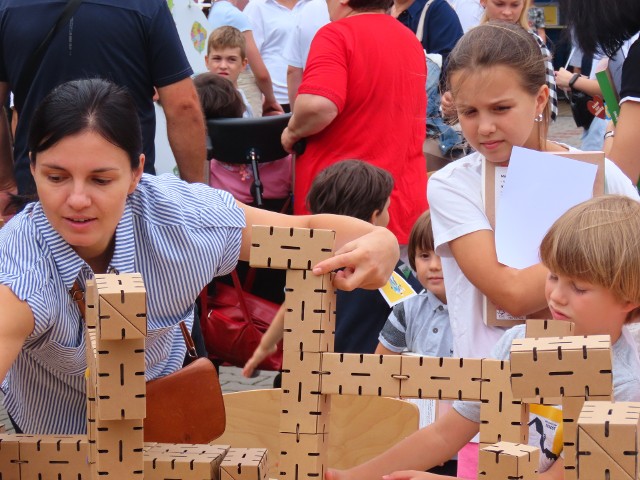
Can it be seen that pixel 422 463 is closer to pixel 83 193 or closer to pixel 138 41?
pixel 83 193

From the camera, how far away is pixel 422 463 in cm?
184

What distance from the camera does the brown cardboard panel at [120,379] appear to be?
1174 mm

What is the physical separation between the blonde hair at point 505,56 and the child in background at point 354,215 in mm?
1167

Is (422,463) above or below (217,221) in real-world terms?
below

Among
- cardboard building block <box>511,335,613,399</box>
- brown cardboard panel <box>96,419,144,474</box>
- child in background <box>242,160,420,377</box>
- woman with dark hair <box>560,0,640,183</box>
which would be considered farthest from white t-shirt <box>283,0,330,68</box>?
cardboard building block <box>511,335,613,399</box>

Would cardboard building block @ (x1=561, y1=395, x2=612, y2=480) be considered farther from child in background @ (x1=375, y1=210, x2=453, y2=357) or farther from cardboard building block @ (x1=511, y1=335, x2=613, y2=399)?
child in background @ (x1=375, y1=210, x2=453, y2=357)

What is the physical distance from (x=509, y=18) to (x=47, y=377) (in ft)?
10.5

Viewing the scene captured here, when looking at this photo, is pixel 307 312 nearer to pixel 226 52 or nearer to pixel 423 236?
pixel 423 236

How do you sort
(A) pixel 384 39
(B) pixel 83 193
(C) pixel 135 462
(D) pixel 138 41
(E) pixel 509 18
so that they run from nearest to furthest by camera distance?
(C) pixel 135 462 → (B) pixel 83 193 → (D) pixel 138 41 → (A) pixel 384 39 → (E) pixel 509 18

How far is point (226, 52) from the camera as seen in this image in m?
6.21

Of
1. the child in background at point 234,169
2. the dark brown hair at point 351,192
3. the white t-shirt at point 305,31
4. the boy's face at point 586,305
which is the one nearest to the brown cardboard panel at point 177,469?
the boy's face at point 586,305

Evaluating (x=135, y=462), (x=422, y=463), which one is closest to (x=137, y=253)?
(x=422, y=463)

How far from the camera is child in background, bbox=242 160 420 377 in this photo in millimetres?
3361

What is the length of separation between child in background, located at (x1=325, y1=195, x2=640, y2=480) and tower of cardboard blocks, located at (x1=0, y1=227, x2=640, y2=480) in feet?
0.59
